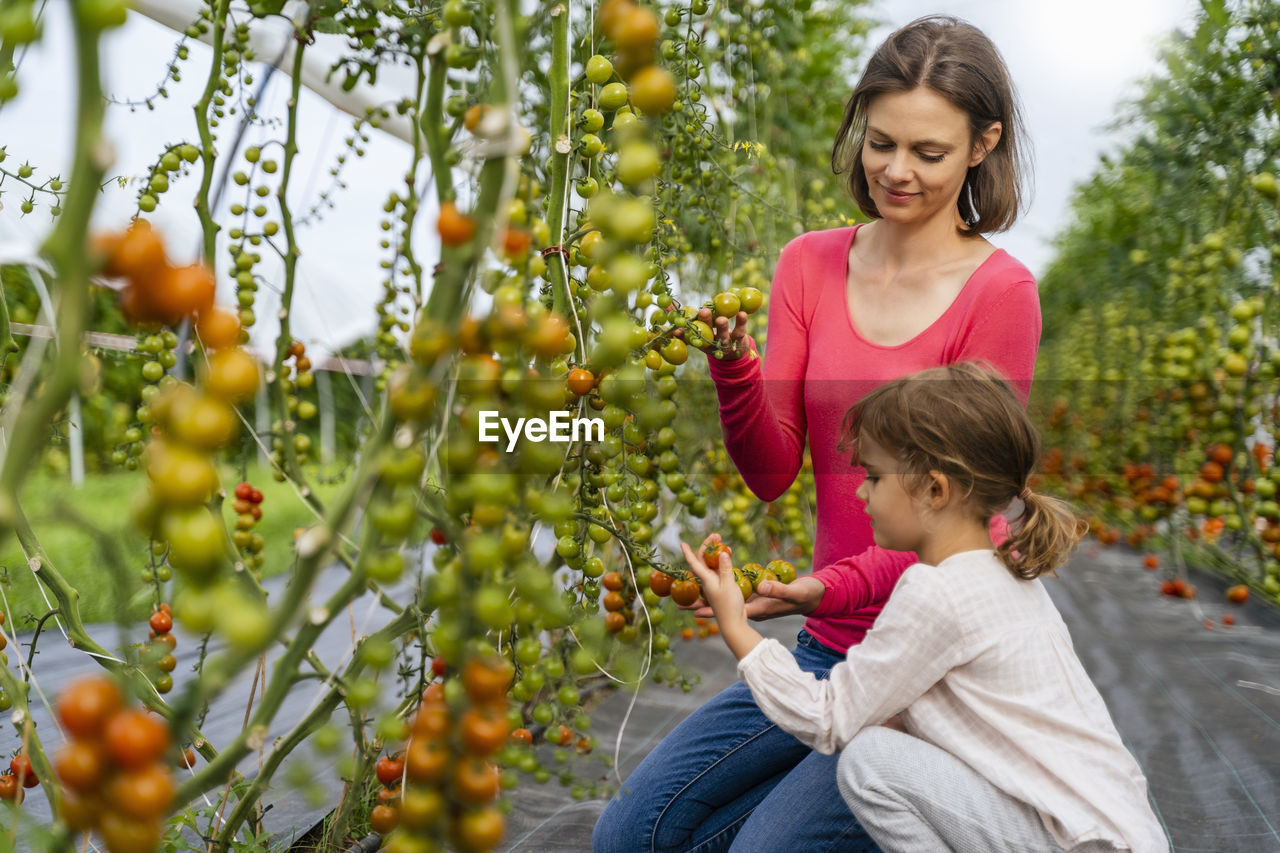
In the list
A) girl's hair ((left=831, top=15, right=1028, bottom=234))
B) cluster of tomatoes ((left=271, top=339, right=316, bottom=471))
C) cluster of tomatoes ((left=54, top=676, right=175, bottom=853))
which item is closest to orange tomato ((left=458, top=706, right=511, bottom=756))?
cluster of tomatoes ((left=54, top=676, right=175, bottom=853))

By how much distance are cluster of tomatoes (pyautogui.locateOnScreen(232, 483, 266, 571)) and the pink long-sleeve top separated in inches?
27.0

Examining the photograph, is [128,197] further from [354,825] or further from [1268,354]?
[1268,354]

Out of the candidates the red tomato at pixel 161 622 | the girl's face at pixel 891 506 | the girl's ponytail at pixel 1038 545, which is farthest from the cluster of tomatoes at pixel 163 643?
the girl's ponytail at pixel 1038 545

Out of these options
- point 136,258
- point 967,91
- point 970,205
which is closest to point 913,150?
point 967,91

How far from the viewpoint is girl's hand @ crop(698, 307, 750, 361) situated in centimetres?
100

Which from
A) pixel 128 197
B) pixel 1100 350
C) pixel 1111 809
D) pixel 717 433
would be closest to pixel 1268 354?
pixel 717 433

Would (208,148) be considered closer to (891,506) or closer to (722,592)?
(722,592)

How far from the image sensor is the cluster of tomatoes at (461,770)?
1.62 ft

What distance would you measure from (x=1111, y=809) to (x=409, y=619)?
2.31 ft

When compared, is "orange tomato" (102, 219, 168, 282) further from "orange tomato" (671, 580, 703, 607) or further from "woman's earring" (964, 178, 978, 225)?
"woman's earring" (964, 178, 978, 225)

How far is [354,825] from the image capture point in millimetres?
1368

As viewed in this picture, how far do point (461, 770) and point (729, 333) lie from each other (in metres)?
0.64

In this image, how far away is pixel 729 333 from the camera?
3.37 feet

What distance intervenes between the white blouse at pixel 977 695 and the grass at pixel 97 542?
1.98 feet
